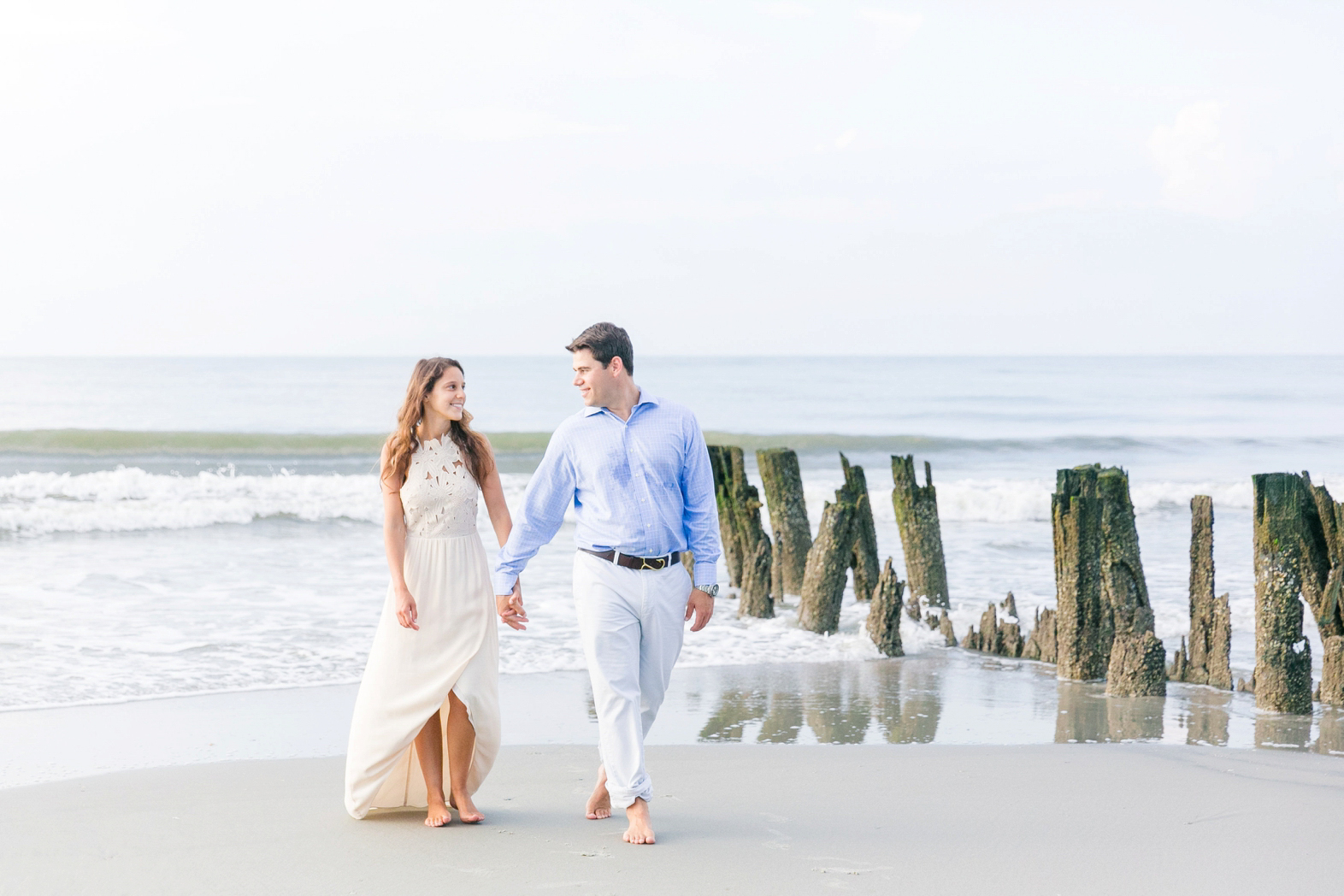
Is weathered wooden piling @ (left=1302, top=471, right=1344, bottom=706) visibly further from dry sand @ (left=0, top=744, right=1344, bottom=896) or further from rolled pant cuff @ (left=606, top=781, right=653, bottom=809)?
rolled pant cuff @ (left=606, top=781, right=653, bottom=809)

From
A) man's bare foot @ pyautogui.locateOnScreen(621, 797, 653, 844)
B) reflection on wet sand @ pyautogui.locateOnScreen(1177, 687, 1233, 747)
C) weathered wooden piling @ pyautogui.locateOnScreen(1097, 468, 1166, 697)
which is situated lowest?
reflection on wet sand @ pyautogui.locateOnScreen(1177, 687, 1233, 747)

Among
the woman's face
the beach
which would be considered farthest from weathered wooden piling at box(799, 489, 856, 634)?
the woman's face

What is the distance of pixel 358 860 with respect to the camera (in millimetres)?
3965

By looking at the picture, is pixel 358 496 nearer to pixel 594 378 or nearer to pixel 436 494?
pixel 436 494

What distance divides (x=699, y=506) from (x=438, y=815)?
1.50 metres

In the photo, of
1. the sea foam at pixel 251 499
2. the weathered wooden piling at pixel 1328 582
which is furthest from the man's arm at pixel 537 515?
the sea foam at pixel 251 499

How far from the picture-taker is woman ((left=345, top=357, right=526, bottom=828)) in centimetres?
430

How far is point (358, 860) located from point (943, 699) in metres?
3.99

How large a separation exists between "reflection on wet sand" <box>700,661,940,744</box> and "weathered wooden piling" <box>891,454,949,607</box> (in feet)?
4.80

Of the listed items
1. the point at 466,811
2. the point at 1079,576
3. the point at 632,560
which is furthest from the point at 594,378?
the point at 1079,576

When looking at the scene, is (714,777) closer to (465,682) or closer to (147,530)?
(465,682)

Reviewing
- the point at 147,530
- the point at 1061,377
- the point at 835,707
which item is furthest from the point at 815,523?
the point at 1061,377

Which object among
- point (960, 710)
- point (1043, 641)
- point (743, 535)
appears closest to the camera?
point (960, 710)

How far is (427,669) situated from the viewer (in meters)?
4.31
